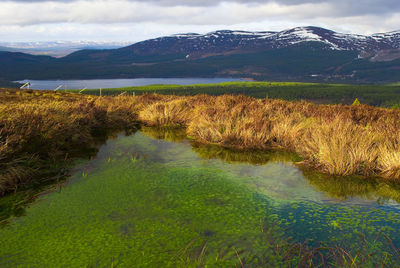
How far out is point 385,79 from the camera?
198 m

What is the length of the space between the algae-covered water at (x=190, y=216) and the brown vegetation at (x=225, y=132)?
74 centimetres

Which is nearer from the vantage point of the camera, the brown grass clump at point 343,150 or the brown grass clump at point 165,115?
the brown grass clump at point 343,150

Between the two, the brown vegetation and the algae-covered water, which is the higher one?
the brown vegetation

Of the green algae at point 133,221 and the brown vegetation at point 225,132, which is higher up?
the brown vegetation at point 225,132

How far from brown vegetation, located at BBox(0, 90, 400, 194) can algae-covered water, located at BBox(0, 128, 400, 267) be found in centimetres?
74

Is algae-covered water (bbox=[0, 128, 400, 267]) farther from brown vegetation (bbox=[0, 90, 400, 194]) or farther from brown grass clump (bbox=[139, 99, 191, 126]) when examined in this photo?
brown grass clump (bbox=[139, 99, 191, 126])

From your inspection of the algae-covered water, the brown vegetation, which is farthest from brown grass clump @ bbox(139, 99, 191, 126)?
the algae-covered water

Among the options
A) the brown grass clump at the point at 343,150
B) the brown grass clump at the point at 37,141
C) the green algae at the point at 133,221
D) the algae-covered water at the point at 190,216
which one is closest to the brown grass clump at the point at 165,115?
the brown grass clump at the point at 37,141

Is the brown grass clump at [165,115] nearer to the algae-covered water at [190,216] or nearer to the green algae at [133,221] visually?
the algae-covered water at [190,216]

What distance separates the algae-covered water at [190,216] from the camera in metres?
4.51

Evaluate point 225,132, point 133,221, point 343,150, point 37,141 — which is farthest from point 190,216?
point 225,132

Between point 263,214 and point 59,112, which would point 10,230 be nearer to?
point 263,214

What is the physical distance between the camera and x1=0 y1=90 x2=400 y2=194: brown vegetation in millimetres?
7879

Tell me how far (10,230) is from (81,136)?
6351mm
